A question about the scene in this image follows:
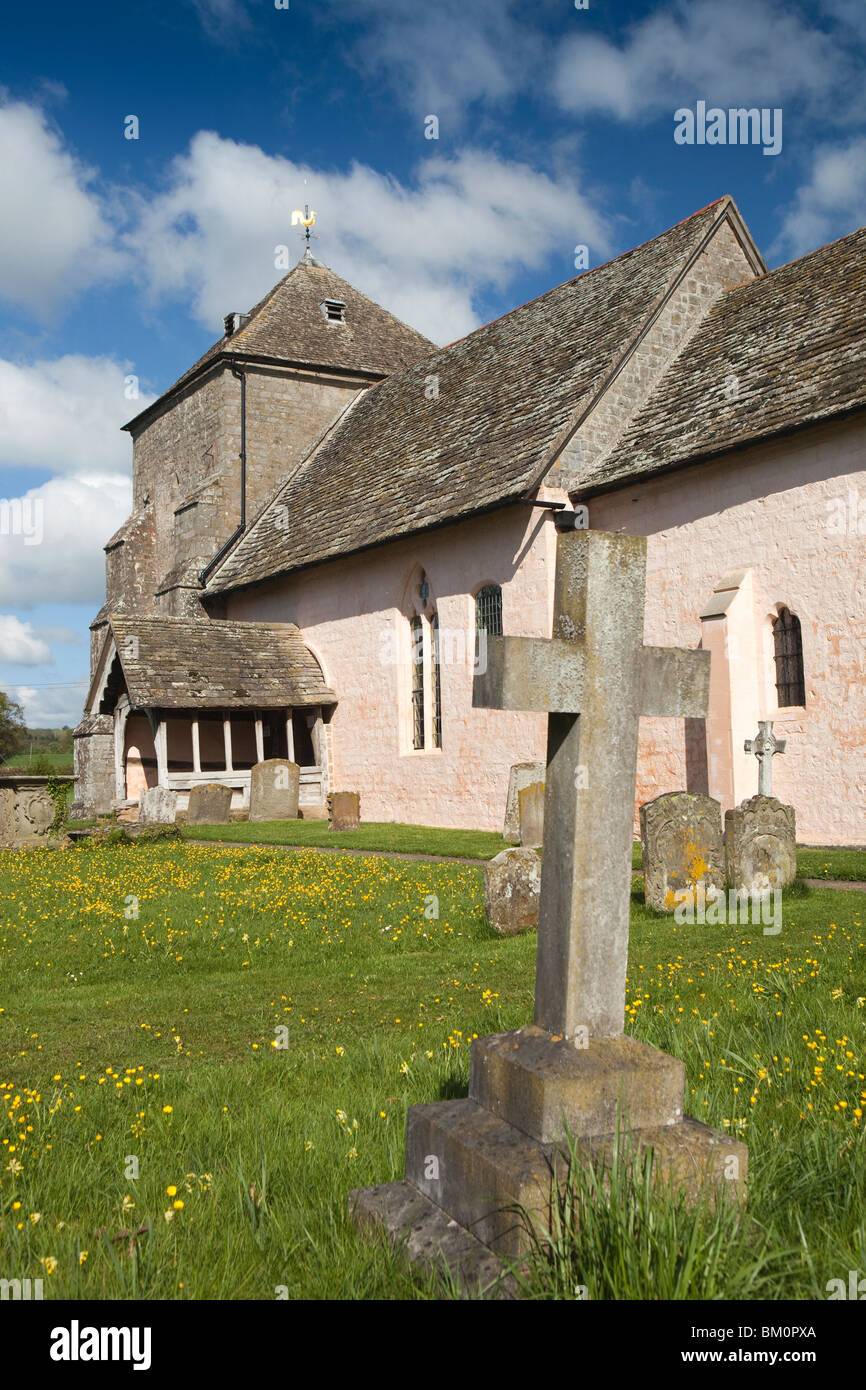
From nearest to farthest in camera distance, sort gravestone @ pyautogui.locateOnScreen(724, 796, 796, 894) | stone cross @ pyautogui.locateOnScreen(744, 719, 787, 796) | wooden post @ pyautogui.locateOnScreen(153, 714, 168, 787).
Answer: gravestone @ pyautogui.locateOnScreen(724, 796, 796, 894) < stone cross @ pyautogui.locateOnScreen(744, 719, 787, 796) < wooden post @ pyautogui.locateOnScreen(153, 714, 168, 787)

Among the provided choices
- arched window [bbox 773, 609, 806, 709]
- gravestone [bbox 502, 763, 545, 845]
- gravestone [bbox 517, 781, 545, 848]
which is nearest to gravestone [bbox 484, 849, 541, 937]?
gravestone [bbox 517, 781, 545, 848]

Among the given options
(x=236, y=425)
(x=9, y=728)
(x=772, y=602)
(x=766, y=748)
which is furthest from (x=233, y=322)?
(x=9, y=728)

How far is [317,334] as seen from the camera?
33125 mm

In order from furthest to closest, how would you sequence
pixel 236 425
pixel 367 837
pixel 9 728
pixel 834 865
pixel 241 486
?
pixel 9 728 < pixel 236 425 < pixel 241 486 < pixel 367 837 < pixel 834 865

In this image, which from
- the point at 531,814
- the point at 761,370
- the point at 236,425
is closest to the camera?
the point at 531,814

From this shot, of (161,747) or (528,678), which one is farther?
(161,747)

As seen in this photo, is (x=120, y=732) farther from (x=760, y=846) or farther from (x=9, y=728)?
(x=9, y=728)

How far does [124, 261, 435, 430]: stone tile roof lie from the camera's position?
31.9 metres

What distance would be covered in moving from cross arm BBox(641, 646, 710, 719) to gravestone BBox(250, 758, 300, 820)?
19.5 metres

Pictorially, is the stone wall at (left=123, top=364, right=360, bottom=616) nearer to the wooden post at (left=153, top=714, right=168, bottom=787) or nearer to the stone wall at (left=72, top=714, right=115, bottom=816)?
the stone wall at (left=72, top=714, right=115, bottom=816)

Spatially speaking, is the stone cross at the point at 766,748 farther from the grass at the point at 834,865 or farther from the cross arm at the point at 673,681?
the cross arm at the point at 673,681

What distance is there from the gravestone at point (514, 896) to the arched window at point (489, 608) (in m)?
10.5

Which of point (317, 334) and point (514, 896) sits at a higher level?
point (317, 334)

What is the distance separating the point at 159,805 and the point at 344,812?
4475 millimetres
